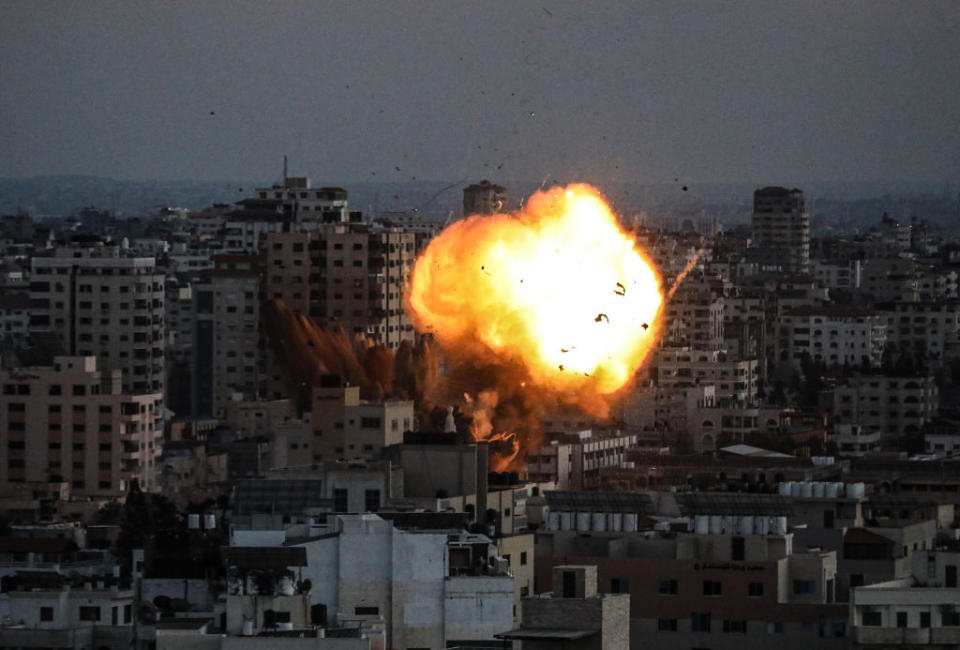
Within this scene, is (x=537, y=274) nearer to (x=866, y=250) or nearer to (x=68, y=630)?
(x=68, y=630)

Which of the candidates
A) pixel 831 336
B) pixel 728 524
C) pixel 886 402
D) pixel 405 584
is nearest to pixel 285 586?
pixel 405 584

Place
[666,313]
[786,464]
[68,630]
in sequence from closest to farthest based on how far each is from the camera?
[68,630]
[786,464]
[666,313]

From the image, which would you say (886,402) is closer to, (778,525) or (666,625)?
(778,525)

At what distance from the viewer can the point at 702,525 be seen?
166 feet

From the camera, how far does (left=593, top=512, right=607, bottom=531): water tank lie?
5231 centimetres

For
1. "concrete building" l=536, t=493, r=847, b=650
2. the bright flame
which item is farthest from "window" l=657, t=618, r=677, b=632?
the bright flame

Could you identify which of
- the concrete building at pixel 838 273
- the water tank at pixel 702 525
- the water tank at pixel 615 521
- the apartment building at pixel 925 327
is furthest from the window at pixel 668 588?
the concrete building at pixel 838 273

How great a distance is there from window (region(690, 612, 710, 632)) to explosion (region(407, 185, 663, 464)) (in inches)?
1516

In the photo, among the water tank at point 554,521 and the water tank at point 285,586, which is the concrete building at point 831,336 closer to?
the water tank at point 554,521

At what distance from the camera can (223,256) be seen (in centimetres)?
12750

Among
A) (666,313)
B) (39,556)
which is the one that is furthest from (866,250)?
(39,556)

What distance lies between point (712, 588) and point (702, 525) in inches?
62.0

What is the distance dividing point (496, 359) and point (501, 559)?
41.7 meters

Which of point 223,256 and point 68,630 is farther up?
point 223,256
